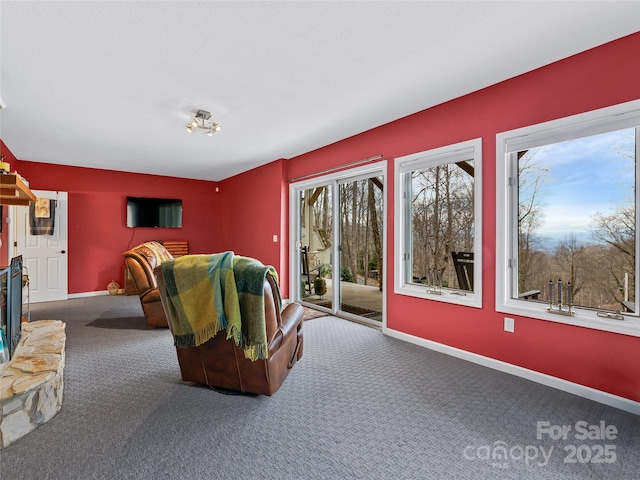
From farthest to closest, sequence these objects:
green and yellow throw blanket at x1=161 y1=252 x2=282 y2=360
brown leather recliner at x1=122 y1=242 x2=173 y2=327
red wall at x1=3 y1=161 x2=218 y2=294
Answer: red wall at x1=3 y1=161 x2=218 y2=294, brown leather recliner at x1=122 y1=242 x2=173 y2=327, green and yellow throw blanket at x1=161 y1=252 x2=282 y2=360

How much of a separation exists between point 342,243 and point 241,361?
2.77 m

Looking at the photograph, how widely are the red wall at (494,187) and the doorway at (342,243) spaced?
0.46 m

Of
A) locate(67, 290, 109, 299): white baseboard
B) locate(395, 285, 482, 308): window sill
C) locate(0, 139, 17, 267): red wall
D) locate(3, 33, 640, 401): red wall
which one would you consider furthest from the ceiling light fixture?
locate(67, 290, 109, 299): white baseboard

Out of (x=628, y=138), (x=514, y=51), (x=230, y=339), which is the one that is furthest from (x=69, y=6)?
(x=628, y=138)

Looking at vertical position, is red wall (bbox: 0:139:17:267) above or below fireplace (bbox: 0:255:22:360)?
above

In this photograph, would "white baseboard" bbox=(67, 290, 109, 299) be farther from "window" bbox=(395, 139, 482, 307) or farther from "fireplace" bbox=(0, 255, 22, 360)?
"window" bbox=(395, 139, 482, 307)

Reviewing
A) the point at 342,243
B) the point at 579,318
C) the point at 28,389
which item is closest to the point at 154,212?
the point at 342,243

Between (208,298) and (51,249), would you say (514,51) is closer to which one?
(208,298)

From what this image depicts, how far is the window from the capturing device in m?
3.07

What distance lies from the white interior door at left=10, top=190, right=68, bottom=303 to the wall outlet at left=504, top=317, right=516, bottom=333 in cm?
692

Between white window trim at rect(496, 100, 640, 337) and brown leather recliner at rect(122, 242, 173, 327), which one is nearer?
white window trim at rect(496, 100, 640, 337)

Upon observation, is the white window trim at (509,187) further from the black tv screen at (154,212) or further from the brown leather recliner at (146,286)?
the black tv screen at (154,212)

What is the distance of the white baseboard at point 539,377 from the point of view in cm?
218

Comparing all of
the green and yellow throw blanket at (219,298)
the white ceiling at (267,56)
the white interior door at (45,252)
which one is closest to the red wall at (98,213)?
the white interior door at (45,252)
